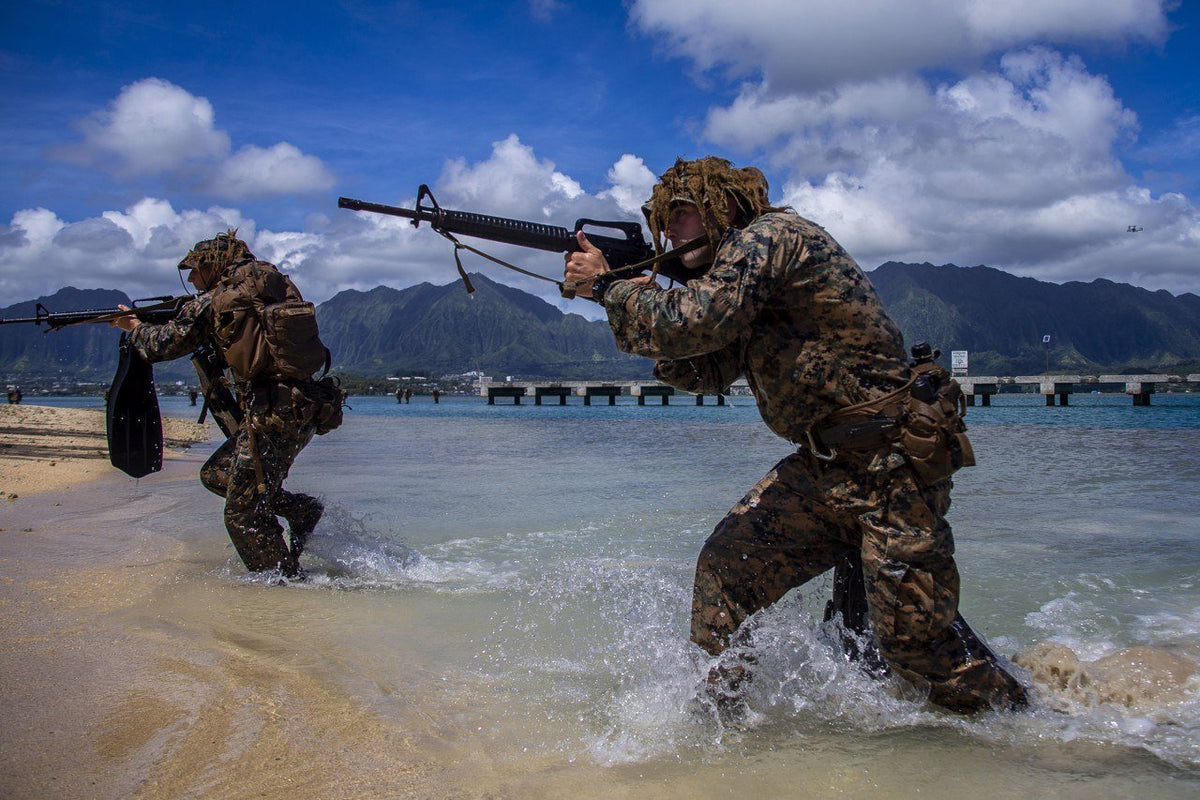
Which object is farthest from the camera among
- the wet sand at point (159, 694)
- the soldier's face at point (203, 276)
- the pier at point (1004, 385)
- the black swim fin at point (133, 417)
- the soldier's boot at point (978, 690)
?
the pier at point (1004, 385)

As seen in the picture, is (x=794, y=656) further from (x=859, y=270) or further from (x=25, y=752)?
(x=25, y=752)

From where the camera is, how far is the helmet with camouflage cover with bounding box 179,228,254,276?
573 centimetres

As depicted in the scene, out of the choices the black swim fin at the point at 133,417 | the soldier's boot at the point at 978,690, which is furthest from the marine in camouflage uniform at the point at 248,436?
the soldier's boot at the point at 978,690

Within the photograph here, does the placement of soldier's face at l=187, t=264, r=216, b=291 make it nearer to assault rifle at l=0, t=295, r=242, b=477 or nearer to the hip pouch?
assault rifle at l=0, t=295, r=242, b=477

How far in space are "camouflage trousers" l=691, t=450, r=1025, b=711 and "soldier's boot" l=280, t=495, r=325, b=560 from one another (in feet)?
12.0

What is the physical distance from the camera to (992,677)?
2977mm

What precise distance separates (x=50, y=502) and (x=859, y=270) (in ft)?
31.9

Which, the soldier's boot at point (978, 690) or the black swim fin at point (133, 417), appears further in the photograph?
the black swim fin at point (133, 417)

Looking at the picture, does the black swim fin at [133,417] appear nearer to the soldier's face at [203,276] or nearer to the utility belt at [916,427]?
the soldier's face at [203,276]

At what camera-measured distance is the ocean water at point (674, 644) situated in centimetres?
274

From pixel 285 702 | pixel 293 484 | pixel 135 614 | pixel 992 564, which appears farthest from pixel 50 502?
pixel 992 564

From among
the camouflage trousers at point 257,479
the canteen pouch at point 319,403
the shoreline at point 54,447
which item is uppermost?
the canteen pouch at point 319,403

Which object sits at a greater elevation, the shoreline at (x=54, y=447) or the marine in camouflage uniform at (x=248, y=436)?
the marine in camouflage uniform at (x=248, y=436)

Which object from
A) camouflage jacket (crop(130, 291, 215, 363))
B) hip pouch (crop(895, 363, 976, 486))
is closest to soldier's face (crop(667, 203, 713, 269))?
hip pouch (crop(895, 363, 976, 486))
